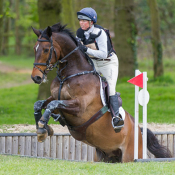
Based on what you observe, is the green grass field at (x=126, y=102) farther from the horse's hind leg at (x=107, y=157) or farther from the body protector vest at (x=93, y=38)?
the body protector vest at (x=93, y=38)

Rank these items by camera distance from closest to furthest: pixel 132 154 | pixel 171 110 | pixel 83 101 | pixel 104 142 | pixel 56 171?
pixel 56 171
pixel 83 101
pixel 104 142
pixel 132 154
pixel 171 110

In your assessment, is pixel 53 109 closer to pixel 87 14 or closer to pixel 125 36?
pixel 87 14

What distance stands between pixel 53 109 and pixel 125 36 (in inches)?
489

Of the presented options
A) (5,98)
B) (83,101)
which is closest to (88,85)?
(83,101)

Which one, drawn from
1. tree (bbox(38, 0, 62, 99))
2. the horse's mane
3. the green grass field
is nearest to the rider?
the horse's mane

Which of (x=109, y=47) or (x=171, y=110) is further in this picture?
(x=171, y=110)

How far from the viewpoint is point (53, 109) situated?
4832 millimetres

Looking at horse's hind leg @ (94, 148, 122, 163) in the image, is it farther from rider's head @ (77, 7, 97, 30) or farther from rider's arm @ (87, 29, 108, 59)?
rider's head @ (77, 7, 97, 30)

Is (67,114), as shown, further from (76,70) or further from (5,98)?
(5,98)

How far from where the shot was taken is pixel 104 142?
18.8ft

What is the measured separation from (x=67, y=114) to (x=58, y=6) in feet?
25.6

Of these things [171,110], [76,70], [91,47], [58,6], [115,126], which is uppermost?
[58,6]

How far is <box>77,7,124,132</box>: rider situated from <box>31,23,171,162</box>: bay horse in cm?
17

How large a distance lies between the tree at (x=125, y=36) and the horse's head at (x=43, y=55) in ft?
39.4
